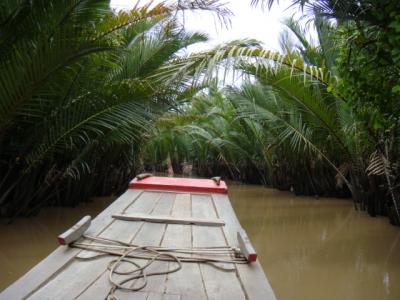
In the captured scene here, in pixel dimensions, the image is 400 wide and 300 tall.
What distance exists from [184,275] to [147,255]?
0.35 meters

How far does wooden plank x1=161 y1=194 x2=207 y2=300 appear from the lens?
1979 mm

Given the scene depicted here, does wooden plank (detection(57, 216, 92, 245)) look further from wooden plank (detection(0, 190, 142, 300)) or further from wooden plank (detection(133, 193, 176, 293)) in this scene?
wooden plank (detection(133, 193, 176, 293))

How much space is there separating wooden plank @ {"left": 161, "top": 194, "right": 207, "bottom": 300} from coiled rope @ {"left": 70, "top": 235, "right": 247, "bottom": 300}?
0.20 ft

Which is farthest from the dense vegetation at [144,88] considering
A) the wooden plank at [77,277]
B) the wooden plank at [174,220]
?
the wooden plank at [77,277]

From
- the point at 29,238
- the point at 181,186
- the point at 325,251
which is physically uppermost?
the point at 181,186

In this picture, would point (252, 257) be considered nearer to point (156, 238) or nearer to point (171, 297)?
point (171, 297)

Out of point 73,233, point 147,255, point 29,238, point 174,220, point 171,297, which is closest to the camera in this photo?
point 171,297

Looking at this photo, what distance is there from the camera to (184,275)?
86.4 inches

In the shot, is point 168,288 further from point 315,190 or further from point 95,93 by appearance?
point 315,190

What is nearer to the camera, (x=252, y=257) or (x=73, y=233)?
(x=252, y=257)

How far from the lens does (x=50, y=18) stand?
4.91m

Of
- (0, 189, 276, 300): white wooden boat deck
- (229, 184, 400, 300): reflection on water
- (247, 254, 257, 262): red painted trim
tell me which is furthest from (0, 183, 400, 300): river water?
(247, 254, 257, 262): red painted trim

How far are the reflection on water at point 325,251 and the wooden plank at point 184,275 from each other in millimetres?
1068

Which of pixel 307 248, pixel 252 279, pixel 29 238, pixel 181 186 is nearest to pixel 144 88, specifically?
pixel 181 186
